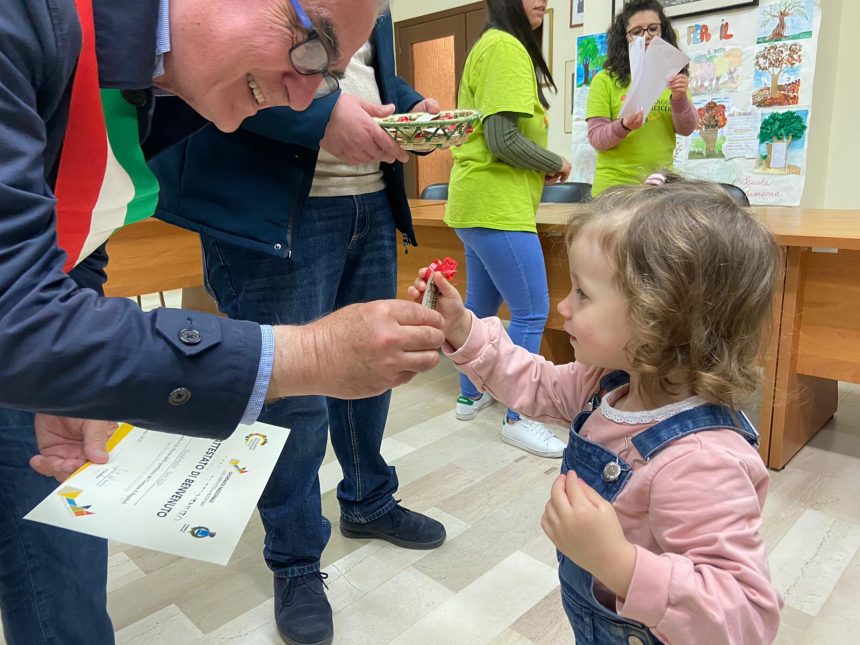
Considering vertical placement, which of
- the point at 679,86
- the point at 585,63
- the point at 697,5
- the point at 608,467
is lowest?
the point at 608,467

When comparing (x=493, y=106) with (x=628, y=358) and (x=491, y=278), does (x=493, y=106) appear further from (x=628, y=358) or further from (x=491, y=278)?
(x=628, y=358)

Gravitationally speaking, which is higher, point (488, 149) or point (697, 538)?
point (488, 149)

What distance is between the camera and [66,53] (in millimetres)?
598

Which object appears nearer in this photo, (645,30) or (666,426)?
(666,426)

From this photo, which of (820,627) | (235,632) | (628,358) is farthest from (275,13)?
(820,627)

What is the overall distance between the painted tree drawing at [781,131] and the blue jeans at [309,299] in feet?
9.58

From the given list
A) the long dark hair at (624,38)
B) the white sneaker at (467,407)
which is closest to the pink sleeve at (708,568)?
the white sneaker at (467,407)

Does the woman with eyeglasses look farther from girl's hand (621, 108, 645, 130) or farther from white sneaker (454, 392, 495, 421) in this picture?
white sneaker (454, 392, 495, 421)

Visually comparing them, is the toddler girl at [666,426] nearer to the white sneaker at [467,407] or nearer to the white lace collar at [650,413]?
the white lace collar at [650,413]

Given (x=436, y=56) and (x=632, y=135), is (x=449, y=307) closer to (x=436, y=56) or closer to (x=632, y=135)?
(x=632, y=135)

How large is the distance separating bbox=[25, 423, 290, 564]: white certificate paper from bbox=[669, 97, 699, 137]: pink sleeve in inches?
76.8

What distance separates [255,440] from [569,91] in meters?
4.25

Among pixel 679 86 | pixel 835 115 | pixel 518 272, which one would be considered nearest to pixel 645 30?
pixel 679 86

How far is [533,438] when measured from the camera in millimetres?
2174
